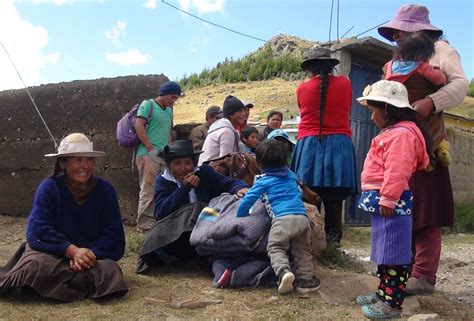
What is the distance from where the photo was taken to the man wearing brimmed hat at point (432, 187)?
372cm

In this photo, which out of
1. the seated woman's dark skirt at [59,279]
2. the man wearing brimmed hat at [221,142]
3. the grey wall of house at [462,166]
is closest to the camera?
the seated woman's dark skirt at [59,279]

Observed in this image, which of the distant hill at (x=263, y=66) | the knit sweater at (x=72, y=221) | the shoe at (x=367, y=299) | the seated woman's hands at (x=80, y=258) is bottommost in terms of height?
the shoe at (x=367, y=299)

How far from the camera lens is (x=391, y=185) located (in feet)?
10.4

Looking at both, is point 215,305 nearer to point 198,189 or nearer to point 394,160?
point 198,189

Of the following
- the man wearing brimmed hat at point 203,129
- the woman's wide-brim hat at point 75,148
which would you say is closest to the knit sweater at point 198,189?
the woman's wide-brim hat at point 75,148

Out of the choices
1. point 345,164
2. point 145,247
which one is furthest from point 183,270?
point 345,164

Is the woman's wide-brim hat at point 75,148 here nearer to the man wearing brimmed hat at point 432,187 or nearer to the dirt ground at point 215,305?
the dirt ground at point 215,305

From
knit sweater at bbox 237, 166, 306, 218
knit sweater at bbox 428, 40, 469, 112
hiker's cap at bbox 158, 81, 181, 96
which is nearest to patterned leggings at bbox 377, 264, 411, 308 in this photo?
knit sweater at bbox 237, 166, 306, 218

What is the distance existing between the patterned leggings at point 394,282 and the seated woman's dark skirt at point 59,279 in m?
1.74

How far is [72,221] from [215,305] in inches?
48.0

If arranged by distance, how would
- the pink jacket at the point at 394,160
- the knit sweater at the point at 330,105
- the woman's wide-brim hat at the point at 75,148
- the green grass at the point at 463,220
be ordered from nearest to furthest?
the pink jacket at the point at 394,160 → the woman's wide-brim hat at the point at 75,148 → the knit sweater at the point at 330,105 → the green grass at the point at 463,220

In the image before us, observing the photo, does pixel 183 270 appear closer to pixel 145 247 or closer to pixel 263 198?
pixel 145 247

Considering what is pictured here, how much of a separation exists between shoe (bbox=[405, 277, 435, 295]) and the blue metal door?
15.0 feet

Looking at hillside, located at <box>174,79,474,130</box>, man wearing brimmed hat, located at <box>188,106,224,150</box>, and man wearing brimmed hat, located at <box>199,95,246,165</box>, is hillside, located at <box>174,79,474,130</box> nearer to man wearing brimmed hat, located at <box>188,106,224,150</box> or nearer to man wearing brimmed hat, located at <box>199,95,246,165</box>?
man wearing brimmed hat, located at <box>188,106,224,150</box>
